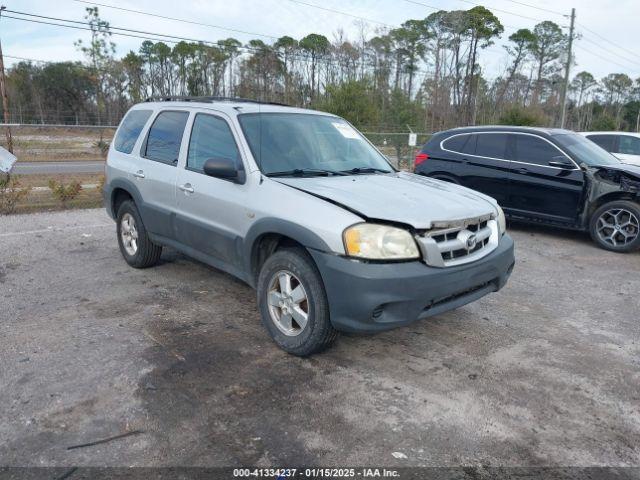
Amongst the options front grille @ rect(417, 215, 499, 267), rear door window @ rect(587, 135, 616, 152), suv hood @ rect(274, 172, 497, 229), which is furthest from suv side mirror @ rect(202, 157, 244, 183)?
rear door window @ rect(587, 135, 616, 152)

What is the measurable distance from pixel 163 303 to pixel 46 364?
1.33 m

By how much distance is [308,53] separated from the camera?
48500mm

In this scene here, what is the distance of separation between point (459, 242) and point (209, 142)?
2.36m

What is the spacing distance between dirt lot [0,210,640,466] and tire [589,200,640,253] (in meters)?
2.10

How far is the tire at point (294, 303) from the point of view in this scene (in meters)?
3.39

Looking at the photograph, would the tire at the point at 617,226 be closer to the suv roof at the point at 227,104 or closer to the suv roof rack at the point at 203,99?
the suv roof at the point at 227,104

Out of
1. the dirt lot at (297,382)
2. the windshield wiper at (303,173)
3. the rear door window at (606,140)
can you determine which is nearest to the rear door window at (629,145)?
the rear door window at (606,140)

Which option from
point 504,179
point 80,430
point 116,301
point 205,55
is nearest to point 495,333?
point 80,430

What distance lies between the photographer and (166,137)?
16.4 feet

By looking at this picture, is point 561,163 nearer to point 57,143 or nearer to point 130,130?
point 130,130

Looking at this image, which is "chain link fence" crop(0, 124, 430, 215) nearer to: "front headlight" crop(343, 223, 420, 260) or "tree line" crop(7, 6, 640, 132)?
"front headlight" crop(343, 223, 420, 260)

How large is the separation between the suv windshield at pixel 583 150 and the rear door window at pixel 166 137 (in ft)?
18.9

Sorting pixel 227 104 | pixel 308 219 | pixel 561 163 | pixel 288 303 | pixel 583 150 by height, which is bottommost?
pixel 288 303

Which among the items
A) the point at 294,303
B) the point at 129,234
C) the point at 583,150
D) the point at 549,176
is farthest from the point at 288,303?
the point at 583,150
